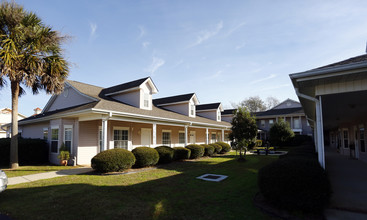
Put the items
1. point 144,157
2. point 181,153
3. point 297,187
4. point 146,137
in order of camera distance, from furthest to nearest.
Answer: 1. point 146,137
2. point 181,153
3. point 144,157
4. point 297,187

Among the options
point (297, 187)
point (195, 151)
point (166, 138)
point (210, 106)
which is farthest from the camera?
point (210, 106)

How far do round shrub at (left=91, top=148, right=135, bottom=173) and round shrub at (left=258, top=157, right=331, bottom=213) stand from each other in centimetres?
738

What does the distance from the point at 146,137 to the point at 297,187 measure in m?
13.0

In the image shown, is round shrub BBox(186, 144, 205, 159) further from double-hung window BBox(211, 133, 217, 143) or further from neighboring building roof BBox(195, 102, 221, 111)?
neighboring building roof BBox(195, 102, 221, 111)

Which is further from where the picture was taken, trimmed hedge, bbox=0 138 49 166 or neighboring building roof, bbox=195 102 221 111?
neighboring building roof, bbox=195 102 221 111

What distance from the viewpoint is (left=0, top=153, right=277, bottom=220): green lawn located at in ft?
15.2

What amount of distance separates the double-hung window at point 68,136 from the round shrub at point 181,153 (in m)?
6.85

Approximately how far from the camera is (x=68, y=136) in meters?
13.0

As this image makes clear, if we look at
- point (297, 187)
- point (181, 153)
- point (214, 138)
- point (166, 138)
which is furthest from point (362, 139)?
point (214, 138)

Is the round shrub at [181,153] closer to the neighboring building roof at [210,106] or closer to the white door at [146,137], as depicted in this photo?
the white door at [146,137]

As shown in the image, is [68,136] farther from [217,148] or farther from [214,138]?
[214,138]

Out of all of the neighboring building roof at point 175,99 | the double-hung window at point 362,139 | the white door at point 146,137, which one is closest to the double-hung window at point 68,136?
the white door at point 146,137

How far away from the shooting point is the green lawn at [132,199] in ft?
15.2

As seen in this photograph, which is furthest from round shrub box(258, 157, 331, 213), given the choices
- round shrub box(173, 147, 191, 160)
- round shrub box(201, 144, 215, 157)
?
round shrub box(201, 144, 215, 157)
